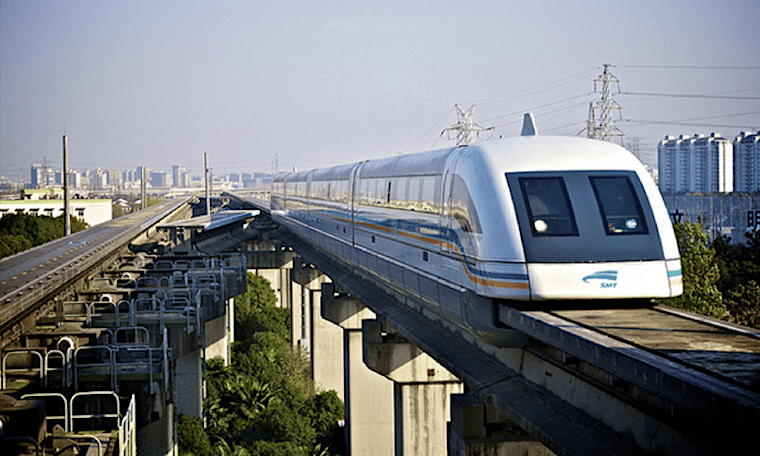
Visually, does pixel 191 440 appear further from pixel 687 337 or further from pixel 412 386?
pixel 687 337

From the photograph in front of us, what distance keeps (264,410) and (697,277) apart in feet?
67.6

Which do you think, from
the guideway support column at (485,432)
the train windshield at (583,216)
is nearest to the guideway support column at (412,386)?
the guideway support column at (485,432)

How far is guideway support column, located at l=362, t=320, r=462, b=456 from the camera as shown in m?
23.1

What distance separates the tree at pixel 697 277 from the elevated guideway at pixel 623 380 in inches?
872

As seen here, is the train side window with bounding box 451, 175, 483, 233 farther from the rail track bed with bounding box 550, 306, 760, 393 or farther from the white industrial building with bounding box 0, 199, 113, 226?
the white industrial building with bounding box 0, 199, 113, 226

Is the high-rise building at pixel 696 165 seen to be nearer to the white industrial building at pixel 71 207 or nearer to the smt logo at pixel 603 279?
the white industrial building at pixel 71 207

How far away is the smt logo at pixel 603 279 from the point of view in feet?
39.7

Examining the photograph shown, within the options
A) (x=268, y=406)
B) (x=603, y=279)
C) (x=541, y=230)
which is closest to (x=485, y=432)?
(x=603, y=279)

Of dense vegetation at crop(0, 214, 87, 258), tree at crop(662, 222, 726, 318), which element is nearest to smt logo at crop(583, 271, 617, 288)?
tree at crop(662, 222, 726, 318)

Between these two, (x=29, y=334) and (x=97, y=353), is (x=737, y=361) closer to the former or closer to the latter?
(x=97, y=353)

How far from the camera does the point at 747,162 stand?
470 feet

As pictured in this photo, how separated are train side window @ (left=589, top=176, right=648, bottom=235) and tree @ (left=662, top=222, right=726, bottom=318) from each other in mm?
21430

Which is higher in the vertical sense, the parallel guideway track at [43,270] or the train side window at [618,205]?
the train side window at [618,205]

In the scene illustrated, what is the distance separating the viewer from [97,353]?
17.5 metres
